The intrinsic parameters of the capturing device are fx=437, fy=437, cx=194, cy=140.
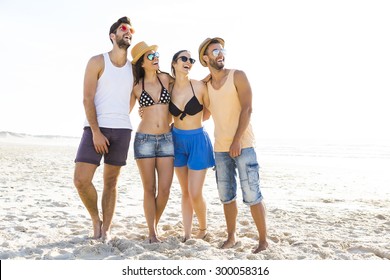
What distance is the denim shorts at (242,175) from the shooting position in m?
4.60

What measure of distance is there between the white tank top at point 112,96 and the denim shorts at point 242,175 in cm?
118

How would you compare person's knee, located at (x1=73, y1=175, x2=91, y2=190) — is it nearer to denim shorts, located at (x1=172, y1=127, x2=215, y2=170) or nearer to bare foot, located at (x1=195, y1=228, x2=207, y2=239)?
denim shorts, located at (x1=172, y1=127, x2=215, y2=170)

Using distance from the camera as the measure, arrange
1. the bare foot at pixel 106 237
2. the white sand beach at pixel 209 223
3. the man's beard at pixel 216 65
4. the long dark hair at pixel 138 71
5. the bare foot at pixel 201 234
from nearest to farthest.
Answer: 1. the white sand beach at pixel 209 223
2. the man's beard at pixel 216 65
3. the bare foot at pixel 106 237
4. the long dark hair at pixel 138 71
5. the bare foot at pixel 201 234

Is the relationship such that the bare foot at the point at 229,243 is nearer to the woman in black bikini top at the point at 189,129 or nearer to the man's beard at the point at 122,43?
the woman in black bikini top at the point at 189,129

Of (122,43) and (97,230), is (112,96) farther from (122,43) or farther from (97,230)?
(97,230)

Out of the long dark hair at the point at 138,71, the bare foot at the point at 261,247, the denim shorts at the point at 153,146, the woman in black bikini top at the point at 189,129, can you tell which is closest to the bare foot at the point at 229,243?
the bare foot at the point at 261,247

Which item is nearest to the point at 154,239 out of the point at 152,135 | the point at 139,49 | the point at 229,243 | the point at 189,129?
the point at 229,243

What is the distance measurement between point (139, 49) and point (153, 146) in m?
1.15

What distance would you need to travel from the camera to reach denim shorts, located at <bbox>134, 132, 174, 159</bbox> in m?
4.85

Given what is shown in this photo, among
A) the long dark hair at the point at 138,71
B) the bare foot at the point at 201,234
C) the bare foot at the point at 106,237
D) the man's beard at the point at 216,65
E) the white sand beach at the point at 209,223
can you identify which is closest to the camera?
the white sand beach at the point at 209,223

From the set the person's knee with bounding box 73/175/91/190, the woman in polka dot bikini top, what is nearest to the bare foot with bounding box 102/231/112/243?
the woman in polka dot bikini top
